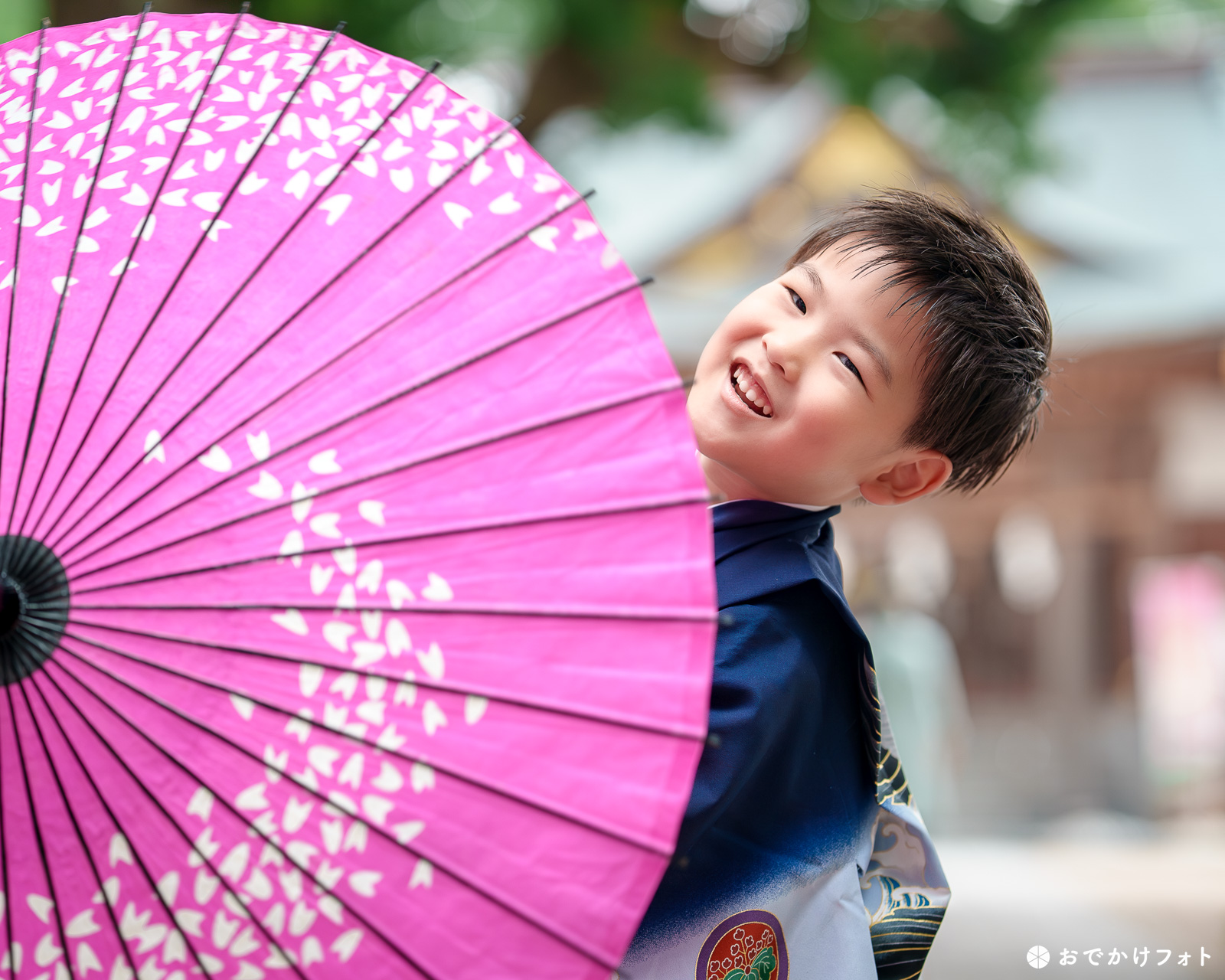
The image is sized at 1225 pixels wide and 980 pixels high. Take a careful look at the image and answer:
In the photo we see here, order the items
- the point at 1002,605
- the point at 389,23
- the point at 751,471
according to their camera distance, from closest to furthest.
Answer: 1. the point at 751,471
2. the point at 389,23
3. the point at 1002,605

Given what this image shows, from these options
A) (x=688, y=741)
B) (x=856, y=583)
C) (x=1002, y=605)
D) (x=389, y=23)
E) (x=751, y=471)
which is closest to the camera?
(x=688, y=741)

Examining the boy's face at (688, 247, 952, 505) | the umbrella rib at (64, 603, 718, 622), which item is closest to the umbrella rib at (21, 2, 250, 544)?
the umbrella rib at (64, 603, 718, 622)

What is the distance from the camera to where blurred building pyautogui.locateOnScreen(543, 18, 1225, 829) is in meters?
7.60

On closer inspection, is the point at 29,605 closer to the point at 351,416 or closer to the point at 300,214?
the point at 351,416

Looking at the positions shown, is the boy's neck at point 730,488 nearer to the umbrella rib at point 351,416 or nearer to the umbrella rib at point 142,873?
the umbrella rib at point 351,416

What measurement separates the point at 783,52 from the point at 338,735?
4.13 meters

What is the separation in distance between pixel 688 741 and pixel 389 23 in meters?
3.54

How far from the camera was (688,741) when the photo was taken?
88 cm

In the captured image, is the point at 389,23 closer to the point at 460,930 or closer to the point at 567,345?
the point at 567,345

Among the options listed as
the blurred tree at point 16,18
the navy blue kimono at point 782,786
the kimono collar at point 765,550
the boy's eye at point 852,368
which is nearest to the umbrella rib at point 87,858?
the navy blue kimono at point 782,786

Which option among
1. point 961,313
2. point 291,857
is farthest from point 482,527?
point 961,313

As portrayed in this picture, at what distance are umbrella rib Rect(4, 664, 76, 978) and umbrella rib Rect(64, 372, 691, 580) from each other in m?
0.13

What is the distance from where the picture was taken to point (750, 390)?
1276 millimetres

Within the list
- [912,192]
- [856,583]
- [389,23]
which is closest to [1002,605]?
[856,583]
